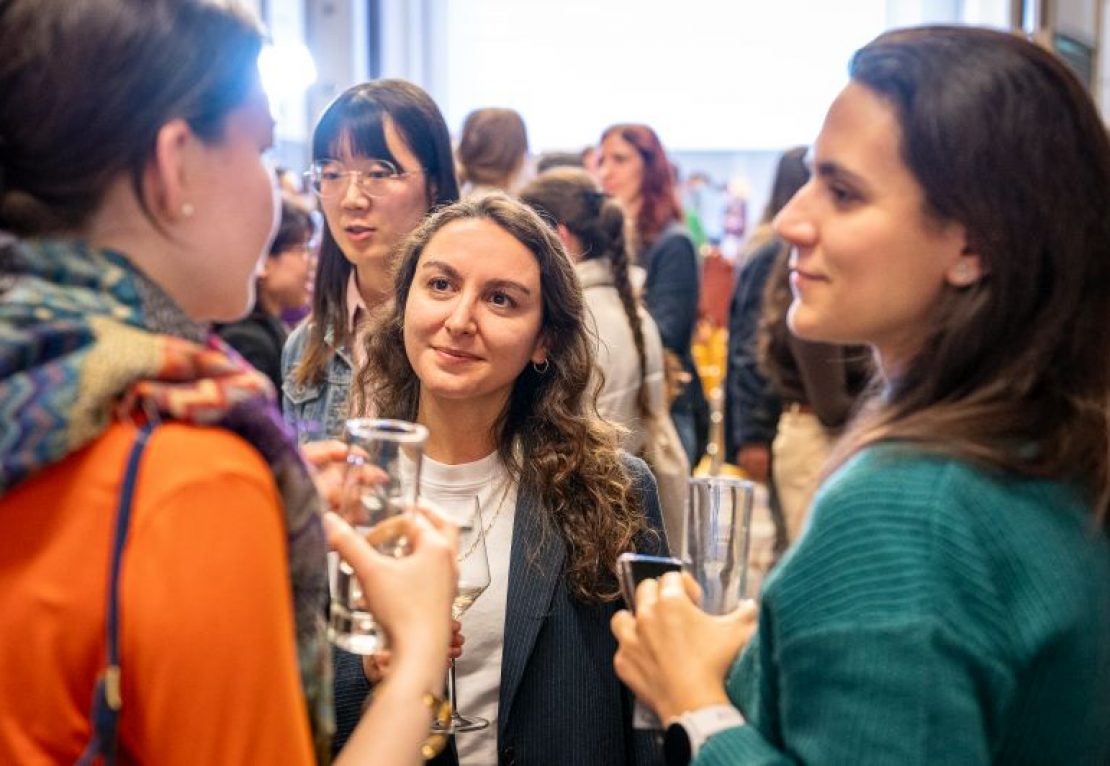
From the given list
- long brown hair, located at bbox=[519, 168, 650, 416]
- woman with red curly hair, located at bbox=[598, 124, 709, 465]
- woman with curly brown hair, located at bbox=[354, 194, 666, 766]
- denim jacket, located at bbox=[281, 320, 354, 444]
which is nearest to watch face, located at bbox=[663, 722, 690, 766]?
woman with curly brown hair, located at bbox=[354, 194, 666, 766]

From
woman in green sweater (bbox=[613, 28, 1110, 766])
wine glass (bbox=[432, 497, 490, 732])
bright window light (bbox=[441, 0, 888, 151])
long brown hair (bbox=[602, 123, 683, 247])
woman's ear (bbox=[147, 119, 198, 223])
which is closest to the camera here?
woman's ear (bbox=[147, 119, 198, 223])

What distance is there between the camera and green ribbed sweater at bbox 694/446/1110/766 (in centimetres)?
127

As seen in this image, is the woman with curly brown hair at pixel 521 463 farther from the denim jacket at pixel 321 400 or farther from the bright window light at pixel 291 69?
the bright window light at pixel 291 69

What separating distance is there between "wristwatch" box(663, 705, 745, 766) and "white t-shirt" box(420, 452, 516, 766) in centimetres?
73

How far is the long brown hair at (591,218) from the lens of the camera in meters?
3.83

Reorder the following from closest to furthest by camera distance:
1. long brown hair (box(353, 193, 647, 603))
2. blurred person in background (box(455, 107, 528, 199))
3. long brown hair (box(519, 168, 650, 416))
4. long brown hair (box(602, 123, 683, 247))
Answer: long brown hair (box(353, 193, 647, 603)) < long brown hair (box(519, 168, 650, 416)) < blurred person in background (box(455, 107, 528, 199)) < long brown hair (box(602, 123, 683, 247))

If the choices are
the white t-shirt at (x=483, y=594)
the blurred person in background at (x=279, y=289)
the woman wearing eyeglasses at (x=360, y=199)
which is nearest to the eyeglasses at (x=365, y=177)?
the woman wearing eyeglasses at (x=360, y=199)

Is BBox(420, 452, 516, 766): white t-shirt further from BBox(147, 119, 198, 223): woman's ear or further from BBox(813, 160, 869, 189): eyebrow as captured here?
BBox(147, 119, 198, 223): woman's ear

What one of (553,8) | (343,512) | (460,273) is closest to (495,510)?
(460,273)

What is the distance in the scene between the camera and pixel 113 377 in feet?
3.63

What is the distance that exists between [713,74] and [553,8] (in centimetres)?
136

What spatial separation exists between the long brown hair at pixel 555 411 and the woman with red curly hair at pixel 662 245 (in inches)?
92.3

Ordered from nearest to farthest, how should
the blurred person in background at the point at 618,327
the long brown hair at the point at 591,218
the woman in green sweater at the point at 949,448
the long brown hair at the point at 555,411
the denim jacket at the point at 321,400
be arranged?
the woman in green sweater at the point at 949,448 → the long brown hair at the point at 555,411 → the denim jacket at the point at 321,400 → the blurred person in background at the point at 618,327 → the long brown hair at the point at 591,218

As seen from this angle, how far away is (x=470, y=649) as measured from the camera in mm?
2236
